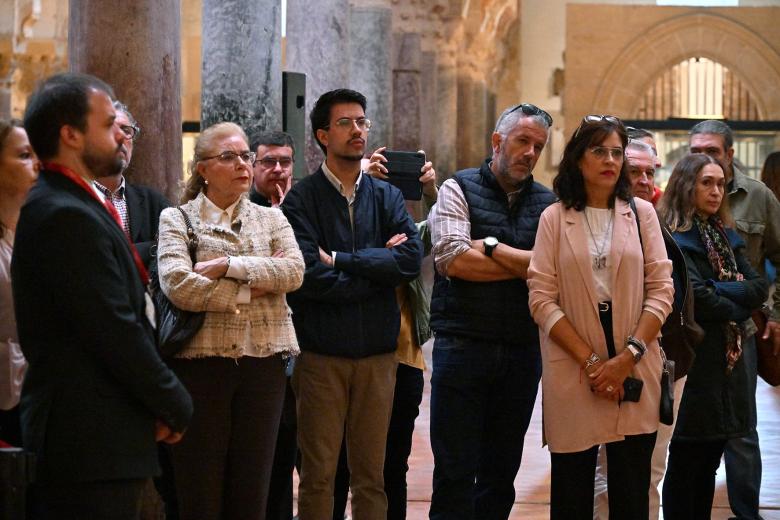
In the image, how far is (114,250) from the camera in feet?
→ 10.9

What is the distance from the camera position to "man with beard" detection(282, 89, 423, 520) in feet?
15.5

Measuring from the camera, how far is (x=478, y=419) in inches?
196

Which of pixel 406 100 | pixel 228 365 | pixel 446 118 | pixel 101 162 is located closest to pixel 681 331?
pixel 228 365

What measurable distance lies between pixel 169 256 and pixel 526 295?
1455mm

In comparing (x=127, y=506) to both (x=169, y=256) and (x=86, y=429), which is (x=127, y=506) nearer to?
(x=86, y=429)

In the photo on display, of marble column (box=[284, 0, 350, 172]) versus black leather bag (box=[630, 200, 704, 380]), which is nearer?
black leather bag (box=[630, 200, 704, 380])

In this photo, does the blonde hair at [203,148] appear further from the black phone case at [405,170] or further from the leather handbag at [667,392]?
the leather handbag at [667,392]

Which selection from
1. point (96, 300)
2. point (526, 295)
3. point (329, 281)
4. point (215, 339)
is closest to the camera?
point (96, 300)

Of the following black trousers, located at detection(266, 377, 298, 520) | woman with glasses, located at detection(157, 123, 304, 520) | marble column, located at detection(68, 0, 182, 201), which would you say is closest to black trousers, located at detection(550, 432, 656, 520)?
woman with glasses, located at detection(157, 123, 304, 520)

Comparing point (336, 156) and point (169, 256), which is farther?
point (336, 156)

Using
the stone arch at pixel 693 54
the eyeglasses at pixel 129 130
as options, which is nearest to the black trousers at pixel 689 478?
the eyeglasses at pixel 129 130

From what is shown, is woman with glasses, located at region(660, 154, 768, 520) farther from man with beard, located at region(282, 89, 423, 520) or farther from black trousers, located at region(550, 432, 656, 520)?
man with beard, located at region(282, 89, 423, 520)

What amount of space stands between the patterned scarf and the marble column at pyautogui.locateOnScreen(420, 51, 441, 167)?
1037 cm

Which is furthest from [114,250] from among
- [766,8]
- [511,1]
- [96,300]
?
[766,8]
